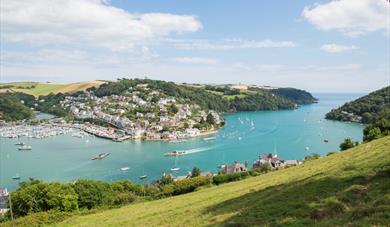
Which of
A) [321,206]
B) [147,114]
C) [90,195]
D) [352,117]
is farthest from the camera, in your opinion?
[147,114]

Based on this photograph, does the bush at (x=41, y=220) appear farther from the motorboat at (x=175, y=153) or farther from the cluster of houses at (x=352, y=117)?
the cluster of houses at (x=352, y=117)

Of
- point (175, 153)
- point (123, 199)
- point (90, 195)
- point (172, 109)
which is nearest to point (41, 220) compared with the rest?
point (123, 199)

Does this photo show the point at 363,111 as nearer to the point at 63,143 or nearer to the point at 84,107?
the point at 63,143

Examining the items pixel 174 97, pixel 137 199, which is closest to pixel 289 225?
pixel 137 199

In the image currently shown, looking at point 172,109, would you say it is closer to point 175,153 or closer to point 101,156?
point 175,153

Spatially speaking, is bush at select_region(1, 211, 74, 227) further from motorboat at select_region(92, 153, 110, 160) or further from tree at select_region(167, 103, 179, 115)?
tree at select_region(167, 103, 179, 115)

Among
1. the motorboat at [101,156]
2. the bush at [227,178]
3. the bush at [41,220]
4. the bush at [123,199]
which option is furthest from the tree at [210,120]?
the bush at [41,220]
